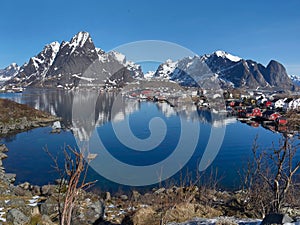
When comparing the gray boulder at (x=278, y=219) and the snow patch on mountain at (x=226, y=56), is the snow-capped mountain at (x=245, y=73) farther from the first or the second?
the gray boulder at (x=278, y=219)

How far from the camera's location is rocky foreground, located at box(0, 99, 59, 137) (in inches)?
589

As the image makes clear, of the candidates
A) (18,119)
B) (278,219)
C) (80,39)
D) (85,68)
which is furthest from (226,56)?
(278,219)

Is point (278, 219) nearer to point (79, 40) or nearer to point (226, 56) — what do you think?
point (79, 40)

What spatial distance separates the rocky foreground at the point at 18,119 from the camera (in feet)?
49.1

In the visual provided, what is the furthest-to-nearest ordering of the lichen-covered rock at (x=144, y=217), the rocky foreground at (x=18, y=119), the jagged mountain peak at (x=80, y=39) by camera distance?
the jagged mountain peak at (x=80, y=39) → the rocky foreground at (x=18, y=119) → the lichen-covered rock at (x=144, y=217)

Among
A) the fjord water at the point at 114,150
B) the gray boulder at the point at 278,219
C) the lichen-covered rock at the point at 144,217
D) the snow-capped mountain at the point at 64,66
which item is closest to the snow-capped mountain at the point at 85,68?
the snow-capped mountain at the point at 64,66

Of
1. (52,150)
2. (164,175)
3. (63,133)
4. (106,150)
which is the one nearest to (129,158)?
(106,150)

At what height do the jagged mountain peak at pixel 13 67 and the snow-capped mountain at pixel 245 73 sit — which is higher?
the jagged mountain peak at pixel 13 67

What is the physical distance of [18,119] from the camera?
654 inches

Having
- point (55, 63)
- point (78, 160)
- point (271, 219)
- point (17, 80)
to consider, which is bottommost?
point (271, 219)

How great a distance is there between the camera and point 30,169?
27.9 ft

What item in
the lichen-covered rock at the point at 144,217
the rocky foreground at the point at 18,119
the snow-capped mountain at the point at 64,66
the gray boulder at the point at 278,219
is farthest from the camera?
the snow-capped mountain at the point at 64,66

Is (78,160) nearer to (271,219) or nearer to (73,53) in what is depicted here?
(271,219)

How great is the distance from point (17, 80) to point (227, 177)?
97.9 m
